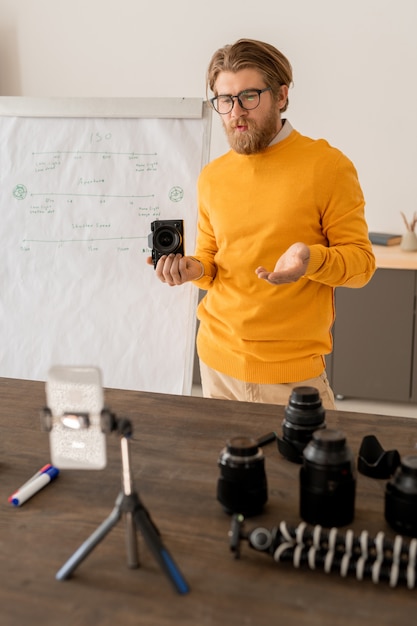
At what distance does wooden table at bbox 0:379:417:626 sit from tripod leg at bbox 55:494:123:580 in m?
0.01

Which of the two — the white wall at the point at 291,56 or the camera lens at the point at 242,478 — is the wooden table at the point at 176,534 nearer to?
the camera lens at the point at 242,478

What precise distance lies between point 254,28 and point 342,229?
2.14m

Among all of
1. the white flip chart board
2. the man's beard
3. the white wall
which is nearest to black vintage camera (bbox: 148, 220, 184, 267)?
the man's beard

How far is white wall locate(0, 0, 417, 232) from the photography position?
3445mm

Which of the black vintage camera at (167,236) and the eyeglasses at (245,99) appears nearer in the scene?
the black vintage camera at (167,236)

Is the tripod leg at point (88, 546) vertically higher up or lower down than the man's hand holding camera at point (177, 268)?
lower down

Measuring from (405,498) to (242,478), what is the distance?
24 cm

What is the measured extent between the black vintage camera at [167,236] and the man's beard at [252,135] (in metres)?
0.31

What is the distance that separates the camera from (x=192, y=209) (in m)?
2.33

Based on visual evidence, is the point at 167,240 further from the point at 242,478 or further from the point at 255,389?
the point at 242,478

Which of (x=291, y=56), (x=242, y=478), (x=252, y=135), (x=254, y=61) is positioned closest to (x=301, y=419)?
(x=242, y=478)

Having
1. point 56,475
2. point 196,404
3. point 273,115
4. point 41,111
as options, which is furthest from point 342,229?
point 41,111

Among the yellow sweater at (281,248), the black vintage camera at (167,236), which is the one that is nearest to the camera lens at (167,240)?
the black vintage camera at (167,236)

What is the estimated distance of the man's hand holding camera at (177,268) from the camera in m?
1.79
